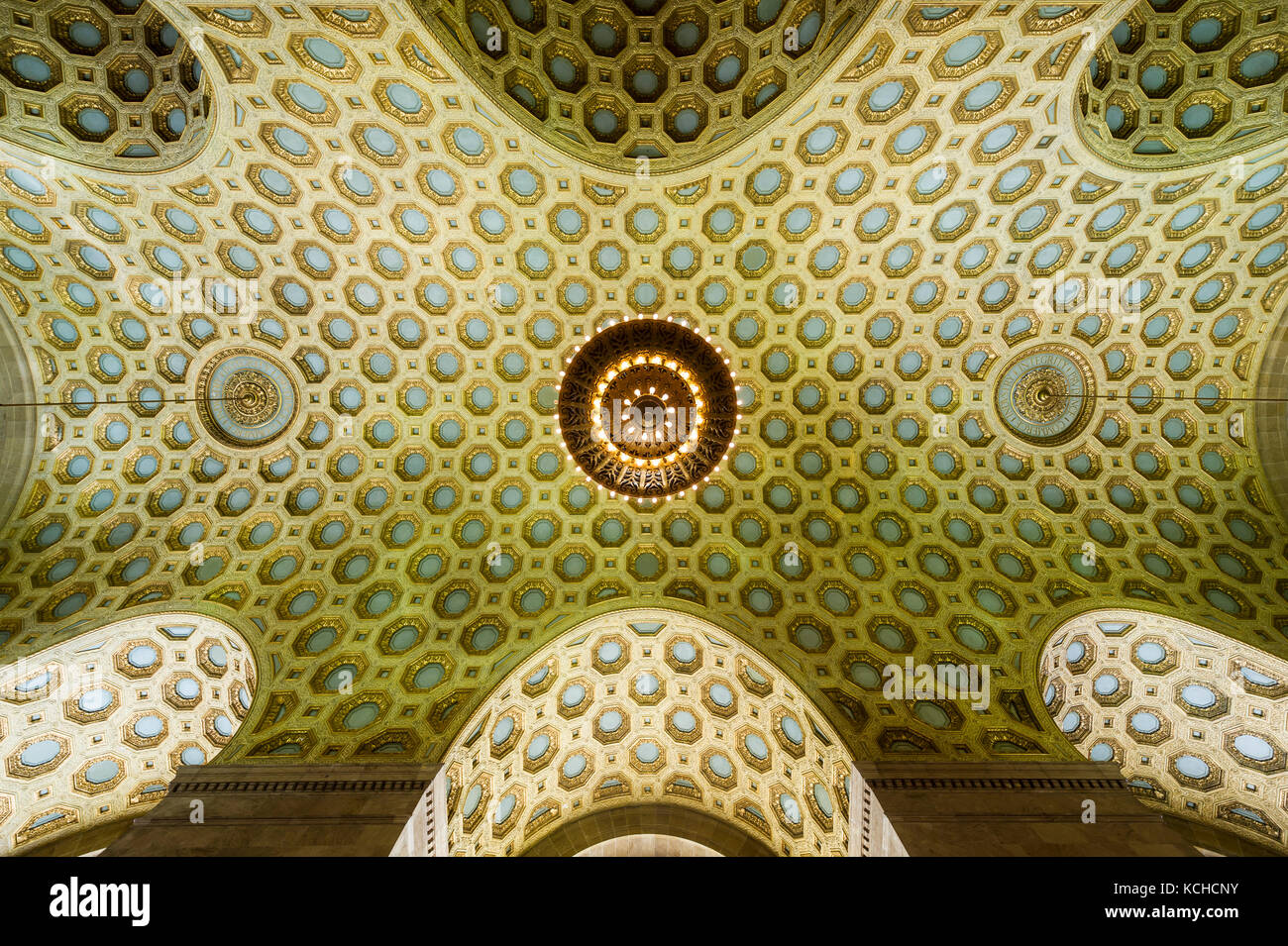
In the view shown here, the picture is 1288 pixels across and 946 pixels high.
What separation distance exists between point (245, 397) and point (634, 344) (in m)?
10.2

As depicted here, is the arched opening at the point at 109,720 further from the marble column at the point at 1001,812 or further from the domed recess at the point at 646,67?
the domed recess at the point at 646,67

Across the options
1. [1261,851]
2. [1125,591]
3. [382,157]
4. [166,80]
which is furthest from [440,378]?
[1261,851]

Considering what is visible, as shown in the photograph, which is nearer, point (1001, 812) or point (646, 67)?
point (1001, 812)

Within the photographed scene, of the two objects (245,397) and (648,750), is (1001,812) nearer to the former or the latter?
(648,750)

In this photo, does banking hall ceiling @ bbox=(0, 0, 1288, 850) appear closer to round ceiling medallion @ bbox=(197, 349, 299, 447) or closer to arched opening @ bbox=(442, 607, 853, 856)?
round ceiling medallion @ bbox=(197, 349, 299, 447)

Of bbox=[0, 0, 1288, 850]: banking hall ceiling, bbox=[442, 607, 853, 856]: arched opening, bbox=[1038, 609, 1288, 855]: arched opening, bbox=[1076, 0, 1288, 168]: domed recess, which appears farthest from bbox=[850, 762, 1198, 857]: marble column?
bbox=[1076, 0, 1288, 168]: domed recess

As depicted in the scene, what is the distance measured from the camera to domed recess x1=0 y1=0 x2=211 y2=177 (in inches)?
399

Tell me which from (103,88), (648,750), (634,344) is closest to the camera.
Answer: (103,88)

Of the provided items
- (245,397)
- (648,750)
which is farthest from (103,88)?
(648,750)

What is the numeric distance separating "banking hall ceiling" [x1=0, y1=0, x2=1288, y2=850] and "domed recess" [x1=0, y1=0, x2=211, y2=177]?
0.07 metres

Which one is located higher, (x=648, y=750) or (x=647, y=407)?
(x=647, y=407)

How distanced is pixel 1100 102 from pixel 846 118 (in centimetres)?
527

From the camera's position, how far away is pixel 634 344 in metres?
14.3

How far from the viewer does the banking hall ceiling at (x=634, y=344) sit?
11062mm
